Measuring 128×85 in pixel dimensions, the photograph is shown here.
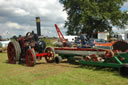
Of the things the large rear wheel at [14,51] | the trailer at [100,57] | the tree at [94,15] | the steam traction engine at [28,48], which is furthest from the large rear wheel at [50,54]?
the tree at [94,15]

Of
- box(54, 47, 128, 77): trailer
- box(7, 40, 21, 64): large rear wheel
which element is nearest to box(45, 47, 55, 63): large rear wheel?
box(54, 47, 128, 77): trailer

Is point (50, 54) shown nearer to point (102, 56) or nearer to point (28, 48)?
point (28, 48)

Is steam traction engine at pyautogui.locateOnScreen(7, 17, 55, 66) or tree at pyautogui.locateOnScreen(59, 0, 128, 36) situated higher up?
tree at pyautogui.locateOnScreen(59, 0, 128, 36)

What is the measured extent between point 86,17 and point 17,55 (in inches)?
957

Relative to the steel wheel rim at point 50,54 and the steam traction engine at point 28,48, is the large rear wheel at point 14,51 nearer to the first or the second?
the steam traction engine at point 28,48

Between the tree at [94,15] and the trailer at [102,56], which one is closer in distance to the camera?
the trailer at [102,56]

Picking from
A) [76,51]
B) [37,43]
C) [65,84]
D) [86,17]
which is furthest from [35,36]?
[86,17]

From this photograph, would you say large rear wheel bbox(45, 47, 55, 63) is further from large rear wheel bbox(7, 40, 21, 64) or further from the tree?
the tree

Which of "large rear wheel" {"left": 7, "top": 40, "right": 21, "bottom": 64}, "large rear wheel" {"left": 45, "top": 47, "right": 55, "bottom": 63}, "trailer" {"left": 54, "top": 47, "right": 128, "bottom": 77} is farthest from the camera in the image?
"large rear wheel" {"left": 45, "top": 47, "right": 55, "bottom": 63}

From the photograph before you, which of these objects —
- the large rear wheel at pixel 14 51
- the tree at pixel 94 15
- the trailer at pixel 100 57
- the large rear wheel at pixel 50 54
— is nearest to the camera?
the trailer at pixel 100 57

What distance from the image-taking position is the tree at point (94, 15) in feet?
104

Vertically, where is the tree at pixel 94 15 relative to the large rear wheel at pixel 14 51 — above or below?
above

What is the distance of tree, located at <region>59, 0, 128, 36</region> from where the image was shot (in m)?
31.7

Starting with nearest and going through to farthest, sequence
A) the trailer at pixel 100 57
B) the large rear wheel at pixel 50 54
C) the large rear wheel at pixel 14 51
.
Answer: the trailer at pixel 100 57
the large rear wheel at pixel 14 51
the large rear wheel at pixel 50 54
